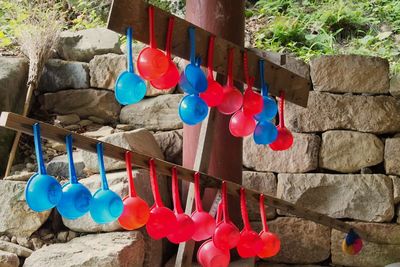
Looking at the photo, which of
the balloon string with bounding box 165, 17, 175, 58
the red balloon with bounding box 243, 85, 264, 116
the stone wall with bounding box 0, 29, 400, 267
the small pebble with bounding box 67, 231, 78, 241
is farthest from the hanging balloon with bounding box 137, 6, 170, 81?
the stone wall with bounding box 0, 29, 400, 267

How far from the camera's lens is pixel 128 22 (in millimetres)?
1582

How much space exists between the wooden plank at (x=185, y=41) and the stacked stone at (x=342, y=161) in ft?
2.14

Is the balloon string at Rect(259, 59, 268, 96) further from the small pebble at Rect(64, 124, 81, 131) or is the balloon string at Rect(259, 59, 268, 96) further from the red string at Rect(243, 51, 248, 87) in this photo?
the small pebble at Rect(64, 124, 81, 131)

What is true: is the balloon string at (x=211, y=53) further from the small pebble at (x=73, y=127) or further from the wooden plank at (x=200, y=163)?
the small pebble at (x=73, y=127)

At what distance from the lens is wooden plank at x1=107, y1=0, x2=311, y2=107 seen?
1.57m

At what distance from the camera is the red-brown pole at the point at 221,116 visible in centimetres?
236

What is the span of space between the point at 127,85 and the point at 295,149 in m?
1.55

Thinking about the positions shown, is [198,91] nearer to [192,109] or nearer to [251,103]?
[192,109]

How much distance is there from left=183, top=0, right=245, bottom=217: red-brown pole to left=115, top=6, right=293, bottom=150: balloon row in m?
0.42

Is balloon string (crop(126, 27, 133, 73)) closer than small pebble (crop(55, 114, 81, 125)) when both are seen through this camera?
Yes

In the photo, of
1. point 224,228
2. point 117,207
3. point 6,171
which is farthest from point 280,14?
point 117,207

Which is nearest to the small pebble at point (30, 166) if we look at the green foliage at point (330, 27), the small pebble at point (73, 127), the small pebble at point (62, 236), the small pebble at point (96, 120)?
the small pebble at point (73, 127)

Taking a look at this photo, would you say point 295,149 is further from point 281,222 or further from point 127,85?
point 127,85

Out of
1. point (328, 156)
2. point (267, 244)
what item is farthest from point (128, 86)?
point (328, 156)
